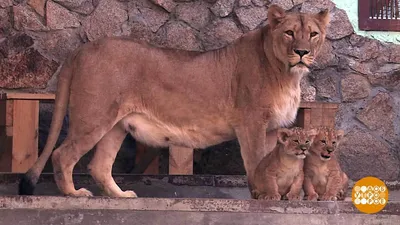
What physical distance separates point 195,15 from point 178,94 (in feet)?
5.72

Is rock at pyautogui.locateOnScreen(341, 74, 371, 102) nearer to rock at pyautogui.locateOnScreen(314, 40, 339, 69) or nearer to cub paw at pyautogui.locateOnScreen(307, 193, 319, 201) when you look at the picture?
rock at pyautogui.locateOnScreen(314, 40, 339, 69)

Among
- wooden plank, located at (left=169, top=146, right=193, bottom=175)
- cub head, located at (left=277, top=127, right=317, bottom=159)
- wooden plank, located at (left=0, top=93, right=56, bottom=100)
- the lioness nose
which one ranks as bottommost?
wooden plank, located at (left=169, top=146, right=193, bottom=175)

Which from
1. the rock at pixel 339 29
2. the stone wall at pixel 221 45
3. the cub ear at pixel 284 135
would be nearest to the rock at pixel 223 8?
the stone wall at pixel 221 45

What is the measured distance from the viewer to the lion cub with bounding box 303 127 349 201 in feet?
18.3

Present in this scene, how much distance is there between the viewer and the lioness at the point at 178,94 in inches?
230

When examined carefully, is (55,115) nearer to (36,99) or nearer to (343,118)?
(36,99)

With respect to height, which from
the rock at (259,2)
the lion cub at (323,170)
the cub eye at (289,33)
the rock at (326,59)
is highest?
the rock at (259,2)

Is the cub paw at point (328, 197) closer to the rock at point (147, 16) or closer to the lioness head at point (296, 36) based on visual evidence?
the lioness head at point (296, 36)

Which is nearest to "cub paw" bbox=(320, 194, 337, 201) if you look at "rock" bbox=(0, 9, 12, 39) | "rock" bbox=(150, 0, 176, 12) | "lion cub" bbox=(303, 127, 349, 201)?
"lion cub" bbox=(303, 127, 349, 201)

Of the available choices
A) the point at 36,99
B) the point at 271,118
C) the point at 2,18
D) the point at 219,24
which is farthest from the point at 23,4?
the point at 271,118

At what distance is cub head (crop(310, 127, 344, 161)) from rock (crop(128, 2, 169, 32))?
7.90ft

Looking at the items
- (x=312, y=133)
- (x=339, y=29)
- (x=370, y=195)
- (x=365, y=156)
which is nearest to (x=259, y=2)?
(x=339, y=29)

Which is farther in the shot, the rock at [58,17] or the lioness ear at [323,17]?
the rock at [58,17]

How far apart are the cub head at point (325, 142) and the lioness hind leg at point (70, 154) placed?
124 centimetres
